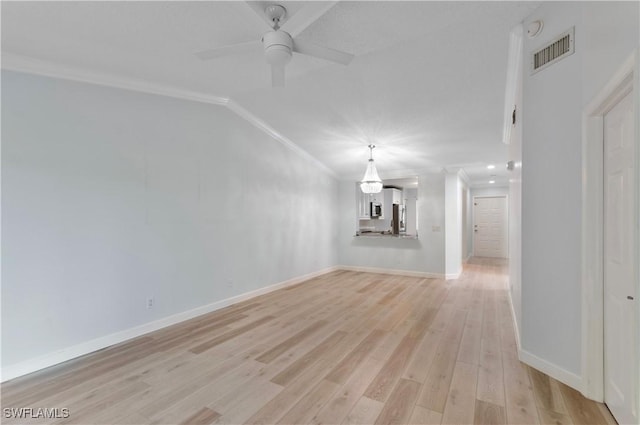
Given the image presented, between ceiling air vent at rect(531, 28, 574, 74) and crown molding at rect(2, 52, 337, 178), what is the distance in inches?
134

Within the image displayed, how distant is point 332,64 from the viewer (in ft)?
9.55

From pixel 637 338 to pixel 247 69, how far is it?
357 cm

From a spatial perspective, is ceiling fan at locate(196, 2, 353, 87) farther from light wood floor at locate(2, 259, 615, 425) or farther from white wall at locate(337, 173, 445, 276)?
white wall at locate(337, 173, 445, 276)

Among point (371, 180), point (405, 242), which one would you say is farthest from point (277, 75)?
point (405, 242)

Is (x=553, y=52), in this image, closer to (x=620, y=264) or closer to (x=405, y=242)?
(x=620, y=264)

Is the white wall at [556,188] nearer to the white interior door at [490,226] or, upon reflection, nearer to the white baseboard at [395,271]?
the white baseboard at [395,271]

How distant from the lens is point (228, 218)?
409 centimetres

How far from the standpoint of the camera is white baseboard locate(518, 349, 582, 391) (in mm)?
2027

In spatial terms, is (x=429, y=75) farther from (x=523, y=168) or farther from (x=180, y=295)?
(x=180, y=295)

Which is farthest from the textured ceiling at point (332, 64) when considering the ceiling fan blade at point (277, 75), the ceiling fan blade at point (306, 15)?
the ceiling fan blade at point (277, 75)

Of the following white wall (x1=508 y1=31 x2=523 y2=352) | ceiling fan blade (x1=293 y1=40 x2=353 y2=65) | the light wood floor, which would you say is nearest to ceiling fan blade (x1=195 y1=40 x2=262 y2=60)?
ceiling fan blade (x1=293 y1=40 x2=353 y2=65)

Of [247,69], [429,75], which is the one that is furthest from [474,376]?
[247,69]

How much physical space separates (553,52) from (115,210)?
4.20 metres

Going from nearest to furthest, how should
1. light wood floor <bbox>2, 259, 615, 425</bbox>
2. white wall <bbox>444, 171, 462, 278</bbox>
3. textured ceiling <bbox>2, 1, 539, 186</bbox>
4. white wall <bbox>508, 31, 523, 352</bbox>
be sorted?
light wood floor <bbox>2, 259, 615, 425</bbox>
textured ceiling <bbox>2, 1, 539, 186</bbox>
white wall <bbox>508, 31, 523, 352</bbox>
white wall <bbox>444, 171, 462, 278</bbox>
